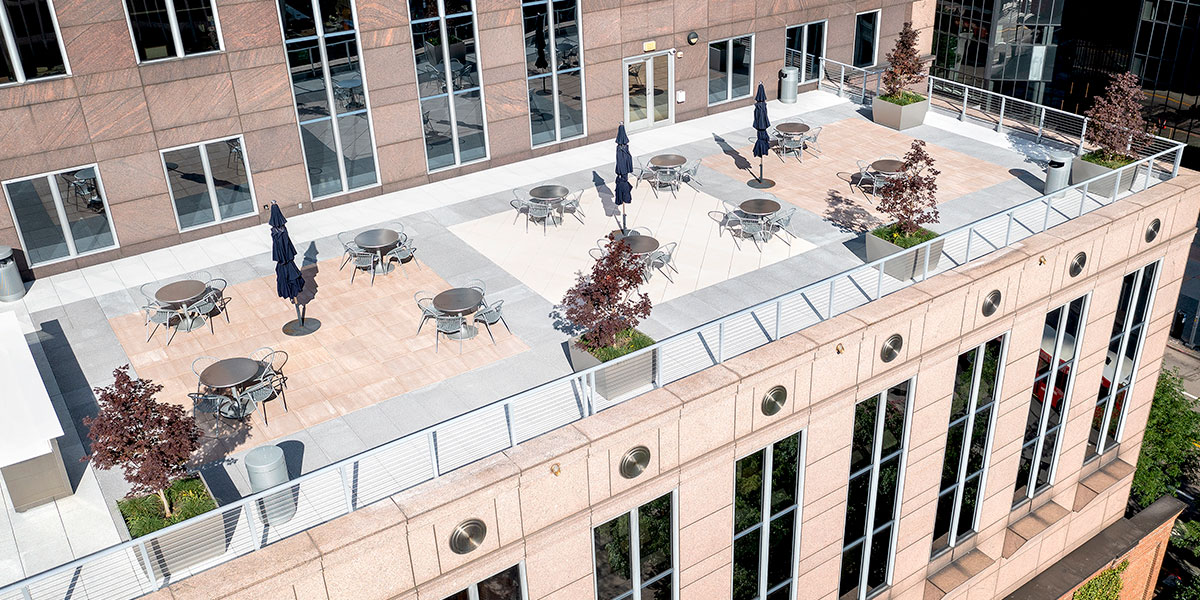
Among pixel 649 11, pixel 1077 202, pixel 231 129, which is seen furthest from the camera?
pixel 649 11

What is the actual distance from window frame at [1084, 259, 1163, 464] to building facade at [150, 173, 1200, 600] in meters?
0.05

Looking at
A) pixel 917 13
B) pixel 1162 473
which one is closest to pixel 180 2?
pixel 917 13

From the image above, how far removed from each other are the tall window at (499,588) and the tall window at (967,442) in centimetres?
917

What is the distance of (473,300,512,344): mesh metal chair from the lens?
54.5ft

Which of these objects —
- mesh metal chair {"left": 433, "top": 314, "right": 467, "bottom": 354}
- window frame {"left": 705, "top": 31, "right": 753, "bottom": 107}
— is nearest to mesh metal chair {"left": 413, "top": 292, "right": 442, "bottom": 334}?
mesh metal chair {"left": 433, "top": 314, "right": 467, "bottom": 354}

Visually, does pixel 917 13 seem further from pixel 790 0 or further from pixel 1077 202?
pixel 1077 202

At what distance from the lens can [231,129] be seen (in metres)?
21.3

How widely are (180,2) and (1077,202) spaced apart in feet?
61.7

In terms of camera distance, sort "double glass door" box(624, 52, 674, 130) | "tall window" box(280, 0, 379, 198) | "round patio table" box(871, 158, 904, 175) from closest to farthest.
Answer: "tall window" box(280, 0, 379, 198), "round patio table" box(871, 158, 904, 175), "double glass door" box(624, 52, 674, 130)

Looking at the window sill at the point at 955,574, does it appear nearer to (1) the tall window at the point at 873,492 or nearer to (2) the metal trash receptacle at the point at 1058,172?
(1) the tall window at the point at 873,492

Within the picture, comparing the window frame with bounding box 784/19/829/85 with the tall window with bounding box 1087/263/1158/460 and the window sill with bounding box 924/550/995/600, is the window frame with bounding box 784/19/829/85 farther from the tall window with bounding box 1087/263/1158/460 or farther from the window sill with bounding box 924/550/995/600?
the window sill with bounding box 924/550/995/600

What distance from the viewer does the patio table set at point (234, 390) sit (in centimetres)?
1456

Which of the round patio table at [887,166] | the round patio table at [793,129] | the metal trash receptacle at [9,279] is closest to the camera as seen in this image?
the metal trash receptacle at [9,279]

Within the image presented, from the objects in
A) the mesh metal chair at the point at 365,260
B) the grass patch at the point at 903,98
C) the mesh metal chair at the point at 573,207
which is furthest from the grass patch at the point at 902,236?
the mesh metal chair at the point at 365,260
